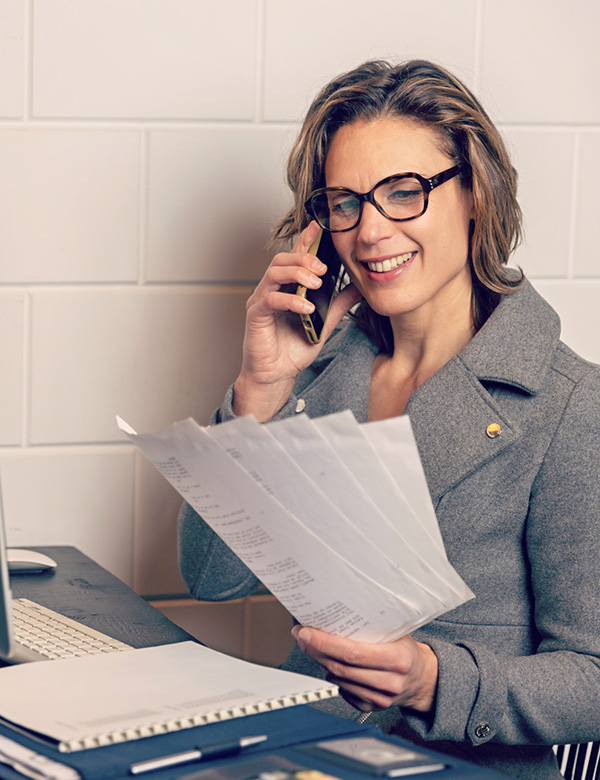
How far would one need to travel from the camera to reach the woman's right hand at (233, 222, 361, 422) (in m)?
1.27

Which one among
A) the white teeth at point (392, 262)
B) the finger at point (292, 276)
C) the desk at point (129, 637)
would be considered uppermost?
the white teeth at point (392, 262)

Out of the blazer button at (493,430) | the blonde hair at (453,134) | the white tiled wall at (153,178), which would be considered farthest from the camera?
the white tiled wall at (153,178)

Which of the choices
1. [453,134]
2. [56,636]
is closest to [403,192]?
[453,134]

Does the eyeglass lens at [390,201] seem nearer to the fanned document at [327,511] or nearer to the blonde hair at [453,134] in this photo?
the blonde hair at [453,134]

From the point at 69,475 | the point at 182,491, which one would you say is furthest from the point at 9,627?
the point at 69,475

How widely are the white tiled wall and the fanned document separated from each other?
843 millimetres

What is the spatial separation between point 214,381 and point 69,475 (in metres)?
0.31

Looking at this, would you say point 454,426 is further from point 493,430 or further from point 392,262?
point 392,262

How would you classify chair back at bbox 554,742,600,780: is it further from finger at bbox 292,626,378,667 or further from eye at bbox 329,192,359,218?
eye at bbox 329,192,359,218

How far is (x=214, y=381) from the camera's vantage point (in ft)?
5.52

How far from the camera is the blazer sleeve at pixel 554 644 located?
3.12ft

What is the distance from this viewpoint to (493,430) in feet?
3.68

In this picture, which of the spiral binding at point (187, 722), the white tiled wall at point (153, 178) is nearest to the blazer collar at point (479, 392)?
the spiral binding at point (187, 722)

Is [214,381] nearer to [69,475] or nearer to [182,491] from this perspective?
[69,475]
